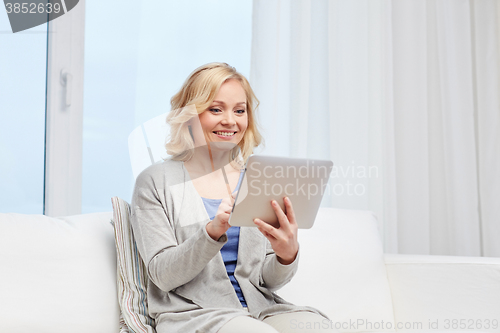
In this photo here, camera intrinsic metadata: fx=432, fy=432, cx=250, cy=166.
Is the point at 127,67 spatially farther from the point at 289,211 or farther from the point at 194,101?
the point at 289,211

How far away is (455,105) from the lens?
2100 mm

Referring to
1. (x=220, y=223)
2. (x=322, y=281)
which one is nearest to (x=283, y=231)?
(x=220, y=223)

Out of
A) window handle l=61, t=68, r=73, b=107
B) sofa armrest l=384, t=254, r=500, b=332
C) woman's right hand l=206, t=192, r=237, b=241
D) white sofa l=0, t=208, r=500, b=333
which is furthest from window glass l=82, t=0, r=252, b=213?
sofa armrest l=384, t=254, r=500, b=332

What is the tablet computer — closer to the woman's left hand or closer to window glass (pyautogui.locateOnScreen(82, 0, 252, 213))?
the woman's left hand

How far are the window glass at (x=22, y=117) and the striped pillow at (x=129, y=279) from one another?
0.65 m

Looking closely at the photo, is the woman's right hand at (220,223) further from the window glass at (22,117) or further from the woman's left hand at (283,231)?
the window glass at (22,117)

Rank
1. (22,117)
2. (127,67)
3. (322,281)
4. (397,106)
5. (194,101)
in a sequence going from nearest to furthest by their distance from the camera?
(194,101) < (322,281) < (22,117) < (127,67) < (397,106)

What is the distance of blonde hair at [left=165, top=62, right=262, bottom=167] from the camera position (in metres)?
1.17

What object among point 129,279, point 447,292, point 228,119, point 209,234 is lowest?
point 447,292

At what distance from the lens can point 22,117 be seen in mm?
1627

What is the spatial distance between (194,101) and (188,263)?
44 cm

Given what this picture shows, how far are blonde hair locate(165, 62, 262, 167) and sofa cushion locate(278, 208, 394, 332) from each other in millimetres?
397

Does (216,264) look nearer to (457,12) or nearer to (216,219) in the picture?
(216,219)

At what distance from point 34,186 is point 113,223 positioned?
64 cm
